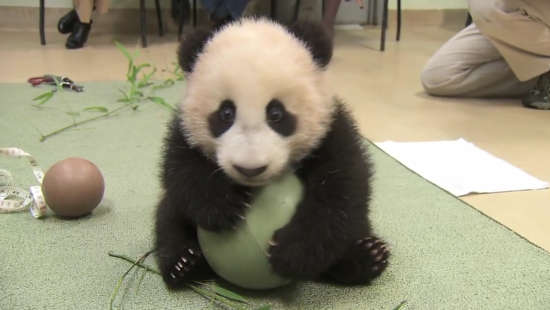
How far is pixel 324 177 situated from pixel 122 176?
2.76 feet

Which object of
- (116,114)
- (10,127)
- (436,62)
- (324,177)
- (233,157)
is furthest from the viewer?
(436,62)

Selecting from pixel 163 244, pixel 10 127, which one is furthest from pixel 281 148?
pixel 10 127

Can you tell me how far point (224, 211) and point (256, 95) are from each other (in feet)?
0.62

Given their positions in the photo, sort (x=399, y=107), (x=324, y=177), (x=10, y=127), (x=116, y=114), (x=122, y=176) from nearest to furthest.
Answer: (x=324, y=177) < (x=122, y=176) < (x=10, y=127) < (x=116, y=114) < (x=399, y=107)

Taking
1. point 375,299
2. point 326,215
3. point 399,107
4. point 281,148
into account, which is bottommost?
point 399,107

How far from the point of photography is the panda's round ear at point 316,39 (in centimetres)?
94

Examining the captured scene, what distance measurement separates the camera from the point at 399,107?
249 centimetres

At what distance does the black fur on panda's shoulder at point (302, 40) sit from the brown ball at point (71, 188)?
461 millimetres

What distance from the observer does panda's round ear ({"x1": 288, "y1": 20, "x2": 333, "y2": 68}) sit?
942 millimetres

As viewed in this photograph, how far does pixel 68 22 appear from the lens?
3.91 m

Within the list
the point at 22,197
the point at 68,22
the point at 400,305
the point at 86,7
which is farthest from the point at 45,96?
the point at 400,305

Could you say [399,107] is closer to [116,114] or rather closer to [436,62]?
[436,62]

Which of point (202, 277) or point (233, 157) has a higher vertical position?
point (233, 157)

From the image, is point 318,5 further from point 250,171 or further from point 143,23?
point 250,171
